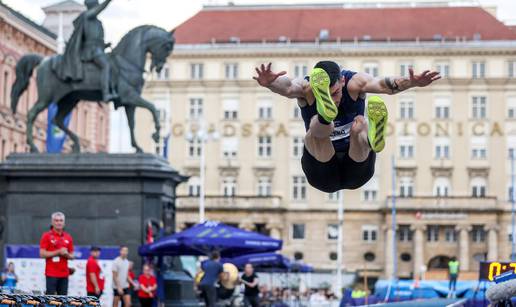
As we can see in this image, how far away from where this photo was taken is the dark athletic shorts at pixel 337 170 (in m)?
13.2

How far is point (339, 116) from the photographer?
42.7ft

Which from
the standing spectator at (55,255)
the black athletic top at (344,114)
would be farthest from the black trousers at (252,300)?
the black athletic top at (344,114)

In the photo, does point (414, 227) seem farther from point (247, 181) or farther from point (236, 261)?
point (236, 261)

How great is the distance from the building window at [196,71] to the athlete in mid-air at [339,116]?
89.2 metres

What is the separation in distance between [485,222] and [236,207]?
60.5ft

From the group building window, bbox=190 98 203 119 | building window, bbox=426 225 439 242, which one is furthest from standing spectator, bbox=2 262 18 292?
building window, bbox=190 98 203 119

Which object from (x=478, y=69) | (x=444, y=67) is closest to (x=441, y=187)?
(x=444, y=67)

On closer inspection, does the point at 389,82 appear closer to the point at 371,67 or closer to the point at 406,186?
the point at 371,67

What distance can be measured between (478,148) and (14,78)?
4125cm

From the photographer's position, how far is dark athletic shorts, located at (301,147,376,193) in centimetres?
1316

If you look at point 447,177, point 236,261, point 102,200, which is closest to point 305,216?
point 447,177

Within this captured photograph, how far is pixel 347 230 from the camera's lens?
330ft

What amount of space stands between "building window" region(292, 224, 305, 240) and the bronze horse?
68.3 meters

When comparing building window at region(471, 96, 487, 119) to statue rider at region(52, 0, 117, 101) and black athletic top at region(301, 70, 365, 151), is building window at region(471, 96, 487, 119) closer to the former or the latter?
statue rider at region(52, 0, 117, 101)
